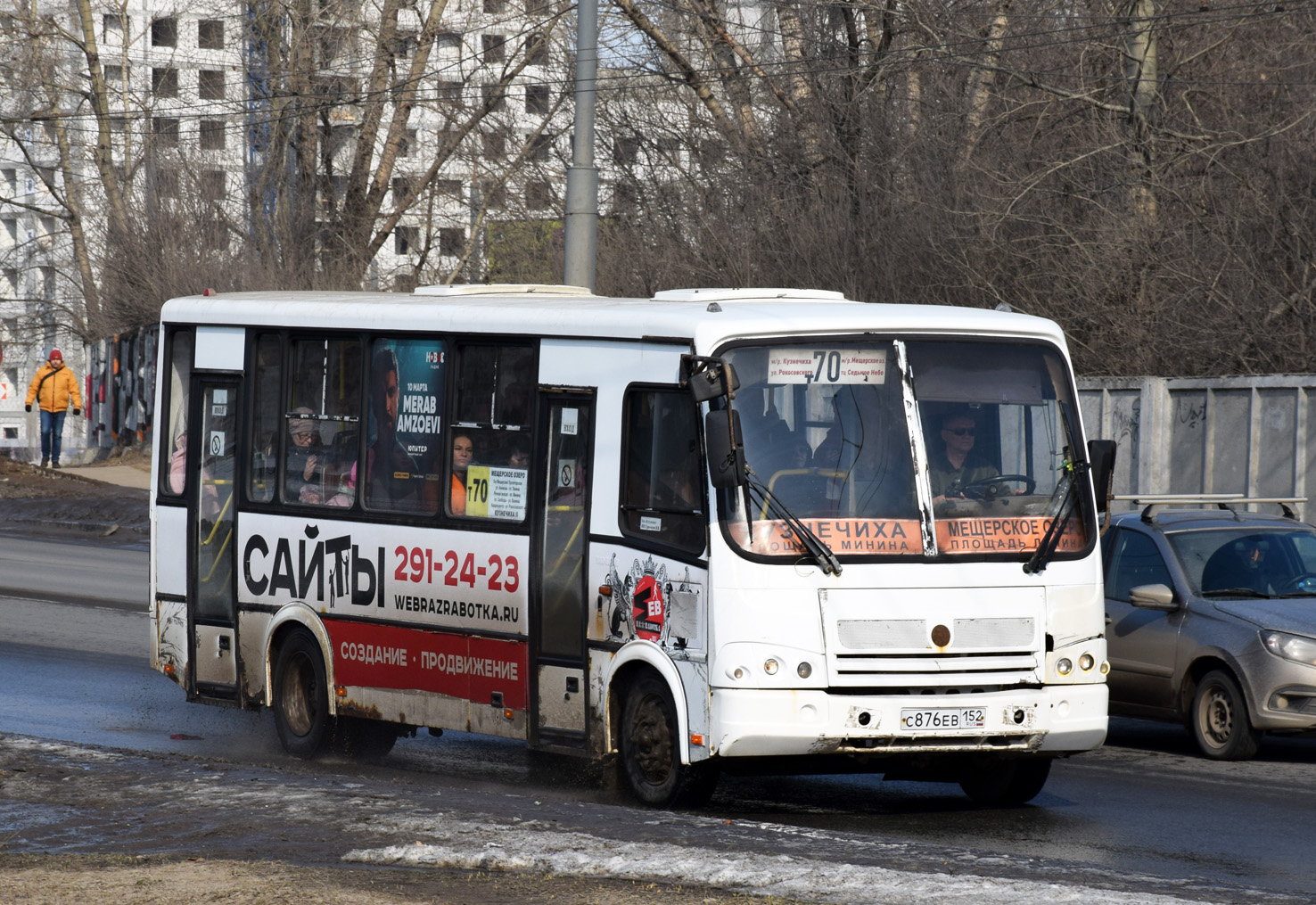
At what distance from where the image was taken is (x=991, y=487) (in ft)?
30.0

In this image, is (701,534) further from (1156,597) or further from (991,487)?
(1156,597)

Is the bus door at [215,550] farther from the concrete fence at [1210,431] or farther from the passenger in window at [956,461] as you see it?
the concrete fence at [1210,431]

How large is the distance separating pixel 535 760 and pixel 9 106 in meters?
46.5

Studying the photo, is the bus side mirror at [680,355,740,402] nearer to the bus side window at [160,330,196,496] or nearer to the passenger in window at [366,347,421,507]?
the passenger in window at [366,347,421,507]

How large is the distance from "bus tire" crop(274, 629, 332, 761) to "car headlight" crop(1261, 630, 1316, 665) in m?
5.40

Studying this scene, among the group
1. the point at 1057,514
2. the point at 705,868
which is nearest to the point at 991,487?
the point at 1057,514

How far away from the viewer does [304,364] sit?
11.5 meters

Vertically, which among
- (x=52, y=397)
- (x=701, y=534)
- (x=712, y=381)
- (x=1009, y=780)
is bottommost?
(x=1009, y=780)

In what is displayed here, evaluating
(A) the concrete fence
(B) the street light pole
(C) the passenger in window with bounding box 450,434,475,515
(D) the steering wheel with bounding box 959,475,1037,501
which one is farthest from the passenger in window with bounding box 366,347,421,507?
(A) the concrete fence

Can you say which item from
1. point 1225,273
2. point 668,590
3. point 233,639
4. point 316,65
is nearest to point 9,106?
point 316,65

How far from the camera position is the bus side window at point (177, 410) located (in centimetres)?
1217

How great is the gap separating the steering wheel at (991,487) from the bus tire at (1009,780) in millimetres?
1376

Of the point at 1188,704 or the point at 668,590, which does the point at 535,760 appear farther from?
the point at 1188,704

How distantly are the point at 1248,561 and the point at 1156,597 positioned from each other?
2.19 ft
